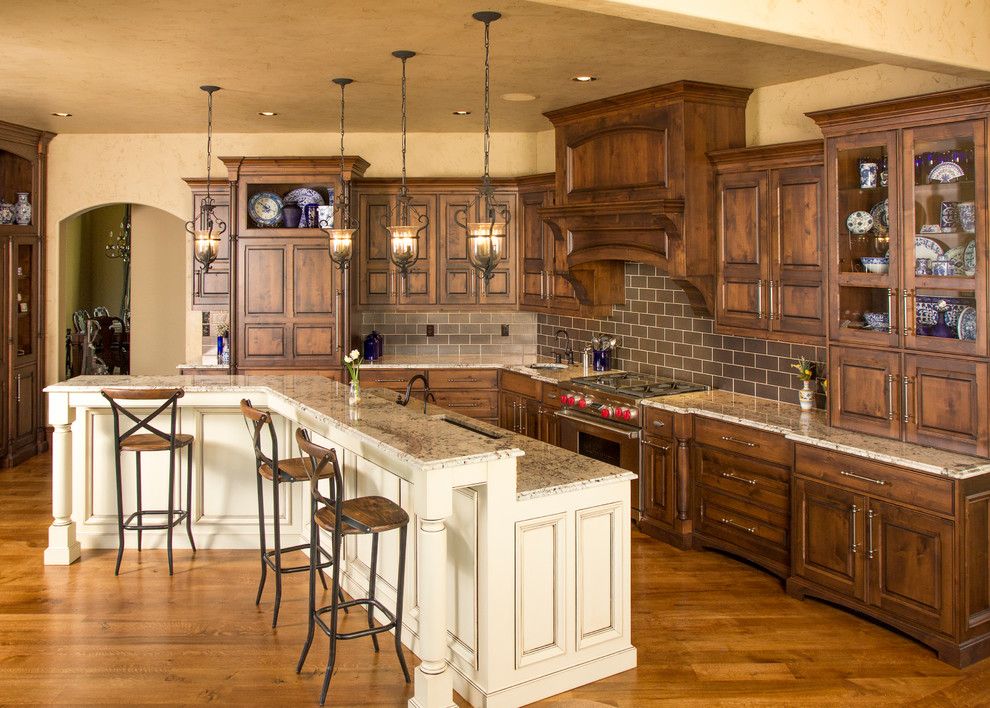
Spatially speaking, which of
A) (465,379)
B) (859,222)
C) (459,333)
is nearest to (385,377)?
(465,379)

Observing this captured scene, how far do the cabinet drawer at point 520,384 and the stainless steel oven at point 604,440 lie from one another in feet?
1.42

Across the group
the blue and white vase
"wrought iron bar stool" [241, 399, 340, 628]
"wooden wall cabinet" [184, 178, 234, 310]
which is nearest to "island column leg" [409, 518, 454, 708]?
"wrought iron bar stool" [241, 399, 340, 628]

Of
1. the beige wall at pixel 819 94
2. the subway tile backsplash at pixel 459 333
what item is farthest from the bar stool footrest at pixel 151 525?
the beige wall at pixel 819 94

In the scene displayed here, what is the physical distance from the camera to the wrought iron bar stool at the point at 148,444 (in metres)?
5.44

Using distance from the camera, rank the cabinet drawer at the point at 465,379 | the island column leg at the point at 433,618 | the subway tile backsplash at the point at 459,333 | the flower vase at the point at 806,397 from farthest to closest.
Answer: the subway tile backsplash at the point at 459,333 → the cabinet drawer at the point at 465,379 → the flower vase at the point at 806,397 → the island column leg at the point at 433,618

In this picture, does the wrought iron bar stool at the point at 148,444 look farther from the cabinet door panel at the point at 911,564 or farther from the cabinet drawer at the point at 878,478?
the cabinet door panel at the point at 911,564

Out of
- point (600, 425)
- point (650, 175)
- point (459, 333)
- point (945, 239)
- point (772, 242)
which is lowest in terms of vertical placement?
point (600, 425)

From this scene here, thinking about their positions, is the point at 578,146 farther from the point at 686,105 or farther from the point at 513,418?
the point at 513,418

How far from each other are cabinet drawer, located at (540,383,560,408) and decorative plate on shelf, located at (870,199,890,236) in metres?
2.87

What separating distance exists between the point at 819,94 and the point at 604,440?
2630 millimetres

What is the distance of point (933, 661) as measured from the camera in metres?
4.26

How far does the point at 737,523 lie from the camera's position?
218 inches

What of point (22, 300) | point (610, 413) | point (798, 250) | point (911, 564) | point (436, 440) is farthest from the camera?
point (22, 300)

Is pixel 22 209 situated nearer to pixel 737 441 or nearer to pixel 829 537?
pixel 737 441
